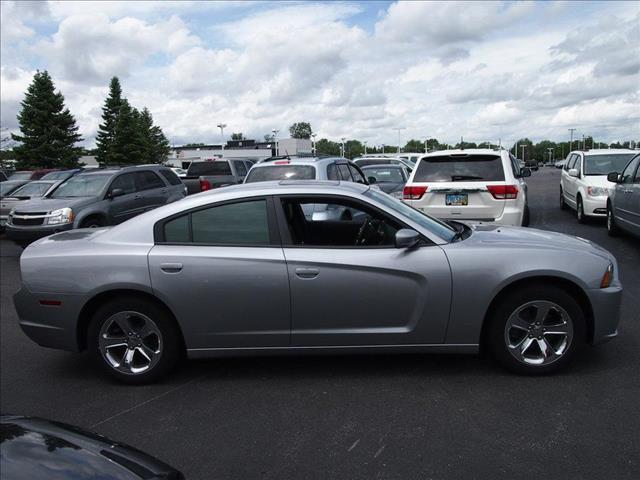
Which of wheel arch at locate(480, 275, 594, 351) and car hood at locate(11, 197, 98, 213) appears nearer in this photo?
wheel arch at locate(480, 275, 594, 351)

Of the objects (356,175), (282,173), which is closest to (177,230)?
(282,173)

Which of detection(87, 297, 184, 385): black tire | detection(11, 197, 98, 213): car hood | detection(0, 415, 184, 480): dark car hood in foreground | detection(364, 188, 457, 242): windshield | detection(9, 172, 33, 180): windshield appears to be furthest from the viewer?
detection(9, 172, 33, 180): windshield

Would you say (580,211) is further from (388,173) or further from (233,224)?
(233,224)

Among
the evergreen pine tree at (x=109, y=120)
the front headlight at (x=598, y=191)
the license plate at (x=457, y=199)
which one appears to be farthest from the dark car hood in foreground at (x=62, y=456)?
the evergreen pine tree at (x=109, y=120)

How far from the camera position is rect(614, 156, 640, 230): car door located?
9.20 meters

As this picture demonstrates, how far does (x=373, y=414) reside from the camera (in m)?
3.87

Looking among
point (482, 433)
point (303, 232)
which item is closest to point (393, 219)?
point (303, 232)

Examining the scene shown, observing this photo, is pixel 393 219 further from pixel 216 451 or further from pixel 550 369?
pixel 216 451

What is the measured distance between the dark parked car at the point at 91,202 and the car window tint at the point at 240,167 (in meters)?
5.39

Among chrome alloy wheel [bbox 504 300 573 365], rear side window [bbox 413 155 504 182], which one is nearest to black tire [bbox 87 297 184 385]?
chrome alloy wheel [bbox 504 300 573 365]

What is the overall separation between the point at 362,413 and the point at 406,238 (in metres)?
1.25

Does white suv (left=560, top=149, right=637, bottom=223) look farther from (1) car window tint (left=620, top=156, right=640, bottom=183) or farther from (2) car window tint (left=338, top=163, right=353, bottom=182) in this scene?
(2) car window tint (left=338, top=163, right=353, bottom=182)

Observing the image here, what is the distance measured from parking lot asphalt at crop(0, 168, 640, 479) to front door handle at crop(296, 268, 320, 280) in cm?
82

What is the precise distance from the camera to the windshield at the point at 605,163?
44.0ft
